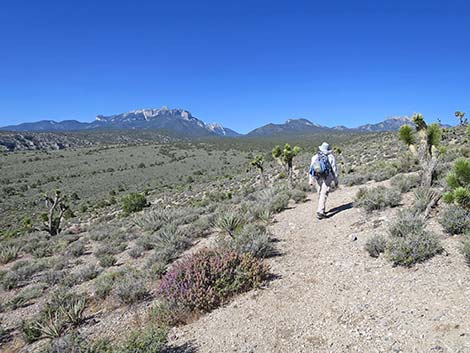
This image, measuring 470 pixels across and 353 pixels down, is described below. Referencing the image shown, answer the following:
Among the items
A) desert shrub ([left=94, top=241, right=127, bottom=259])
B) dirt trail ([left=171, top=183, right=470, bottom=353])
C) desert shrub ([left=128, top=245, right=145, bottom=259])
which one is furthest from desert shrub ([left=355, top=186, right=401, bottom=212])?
desert shrub ([left=94, top=241, right=127, bottom=259])

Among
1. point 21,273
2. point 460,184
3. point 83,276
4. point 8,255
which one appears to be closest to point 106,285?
point 83,276

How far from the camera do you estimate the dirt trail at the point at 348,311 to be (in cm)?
359

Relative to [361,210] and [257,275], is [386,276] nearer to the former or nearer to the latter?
[257,275]

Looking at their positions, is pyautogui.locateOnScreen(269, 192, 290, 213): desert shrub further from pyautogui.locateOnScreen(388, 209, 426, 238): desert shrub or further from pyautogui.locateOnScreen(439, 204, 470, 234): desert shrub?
pyautogui.locateOnScreen(439, 204, 470, 234): desert shrub

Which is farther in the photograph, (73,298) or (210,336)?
(73,298)

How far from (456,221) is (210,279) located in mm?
4658

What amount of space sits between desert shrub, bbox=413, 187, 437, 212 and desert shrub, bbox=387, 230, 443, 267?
196cm

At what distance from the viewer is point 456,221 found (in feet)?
18.4

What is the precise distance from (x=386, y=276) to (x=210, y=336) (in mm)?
2946

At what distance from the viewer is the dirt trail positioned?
3586mm

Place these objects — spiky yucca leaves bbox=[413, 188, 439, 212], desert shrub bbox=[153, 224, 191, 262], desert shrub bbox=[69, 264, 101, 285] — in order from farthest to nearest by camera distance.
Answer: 1. desert shrub bbox=[69, 264, 101, 285]
2. desert shrub bbox=[153, 224, 191, 262]
3. spiky yucca leaves bbox=[413, 188, 439, 212]

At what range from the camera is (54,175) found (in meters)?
61.0

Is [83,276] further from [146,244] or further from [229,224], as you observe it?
[229,224]

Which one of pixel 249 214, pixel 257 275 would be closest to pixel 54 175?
pixel 249 214
